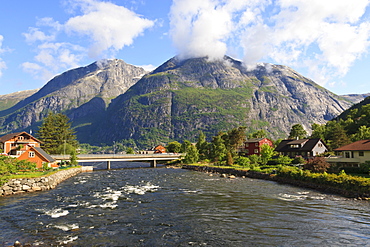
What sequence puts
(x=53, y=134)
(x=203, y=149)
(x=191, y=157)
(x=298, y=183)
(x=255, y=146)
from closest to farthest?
(x=298, y=183)
(x=191, y=157)
(x=255, y=146)
(x=53, y=134)
(x=203, y=149)

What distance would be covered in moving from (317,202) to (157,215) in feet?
90.6

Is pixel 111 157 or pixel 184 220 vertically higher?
pixel 111 157

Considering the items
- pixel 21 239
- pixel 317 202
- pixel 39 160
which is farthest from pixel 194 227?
pixel 39 160

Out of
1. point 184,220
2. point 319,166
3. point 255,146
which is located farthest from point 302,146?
point 184,220

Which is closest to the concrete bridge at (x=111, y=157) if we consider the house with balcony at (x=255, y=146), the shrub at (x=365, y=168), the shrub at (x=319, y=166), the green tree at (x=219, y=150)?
the green tree at (x=219, y=150)

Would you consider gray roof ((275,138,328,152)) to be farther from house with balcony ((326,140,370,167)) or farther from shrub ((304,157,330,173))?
shrub ((304,157,330,173))

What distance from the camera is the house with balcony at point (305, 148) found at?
108m

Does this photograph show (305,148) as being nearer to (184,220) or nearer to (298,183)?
(298,183)

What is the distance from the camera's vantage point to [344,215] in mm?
34062

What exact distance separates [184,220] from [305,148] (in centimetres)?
9517

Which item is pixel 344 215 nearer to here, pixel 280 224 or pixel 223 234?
pixel 280 224

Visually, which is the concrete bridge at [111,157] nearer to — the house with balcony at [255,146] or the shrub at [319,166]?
the house with balcony at [255,146]

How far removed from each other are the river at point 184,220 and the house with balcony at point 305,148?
65.3 m

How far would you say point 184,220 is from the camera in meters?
32.0
